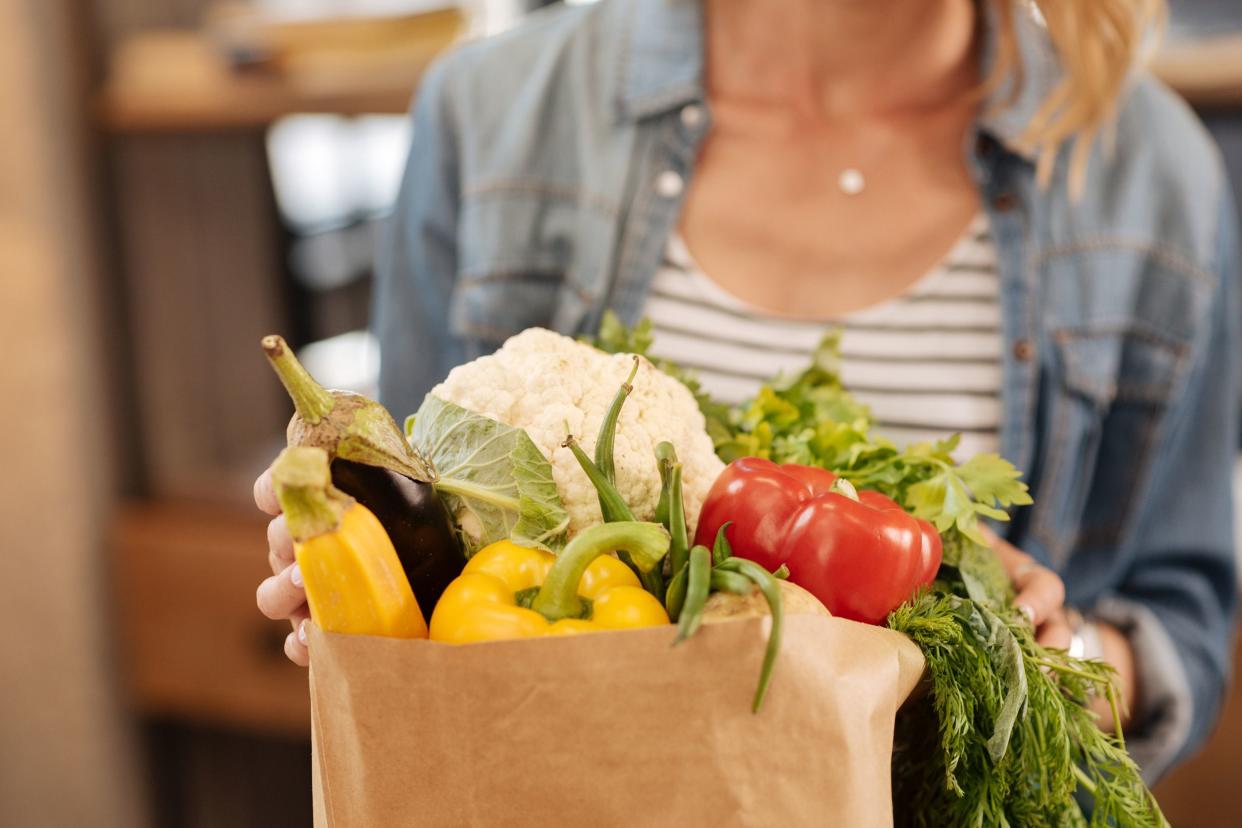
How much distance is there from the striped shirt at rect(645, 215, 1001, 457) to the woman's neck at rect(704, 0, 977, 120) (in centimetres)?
17

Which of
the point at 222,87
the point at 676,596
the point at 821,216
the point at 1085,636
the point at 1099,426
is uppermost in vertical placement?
the point at 222,87

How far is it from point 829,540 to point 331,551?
27 cm

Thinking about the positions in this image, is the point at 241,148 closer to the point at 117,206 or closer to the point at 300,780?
the point at 117,206

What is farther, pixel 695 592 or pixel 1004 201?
pixel 1004 201

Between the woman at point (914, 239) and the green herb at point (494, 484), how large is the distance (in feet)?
1.52

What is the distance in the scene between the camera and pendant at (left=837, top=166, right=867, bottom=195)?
115cm

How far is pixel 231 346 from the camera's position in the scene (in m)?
1.96

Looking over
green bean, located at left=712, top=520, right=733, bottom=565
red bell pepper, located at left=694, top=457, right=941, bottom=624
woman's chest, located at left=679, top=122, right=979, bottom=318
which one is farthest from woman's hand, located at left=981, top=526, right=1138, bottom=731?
woman's chest, located at left=679, top=122, right=979, bottom=318

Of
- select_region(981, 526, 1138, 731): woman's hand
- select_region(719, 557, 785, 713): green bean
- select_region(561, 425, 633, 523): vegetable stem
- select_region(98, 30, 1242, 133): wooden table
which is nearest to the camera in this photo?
select_region(719, 557, 785, 713): green bean

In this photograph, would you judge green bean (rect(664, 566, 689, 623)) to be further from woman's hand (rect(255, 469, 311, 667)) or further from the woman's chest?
the woman's chest

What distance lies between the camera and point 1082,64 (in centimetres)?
108

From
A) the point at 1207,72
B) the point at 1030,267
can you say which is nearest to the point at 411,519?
the point at 1030,267

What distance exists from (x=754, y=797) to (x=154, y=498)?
1597mm

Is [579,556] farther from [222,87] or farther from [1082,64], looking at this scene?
[222,87]
